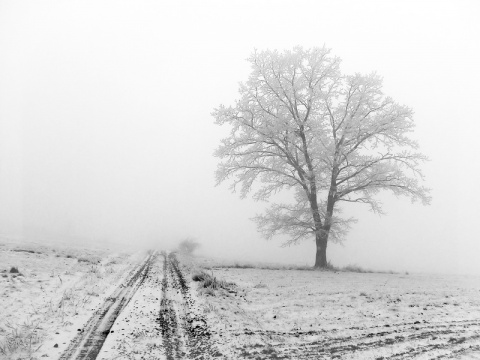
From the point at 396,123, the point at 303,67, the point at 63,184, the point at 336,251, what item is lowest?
the point at 336,251

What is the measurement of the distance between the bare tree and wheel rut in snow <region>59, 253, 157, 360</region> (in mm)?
10116

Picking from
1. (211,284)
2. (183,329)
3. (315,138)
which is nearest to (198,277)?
(211,284)

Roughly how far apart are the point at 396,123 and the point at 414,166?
2876mm

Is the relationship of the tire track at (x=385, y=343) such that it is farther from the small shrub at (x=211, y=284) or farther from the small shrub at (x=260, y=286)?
the small shrub at (x=260, y=286)

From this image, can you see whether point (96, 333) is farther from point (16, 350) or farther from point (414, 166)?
point (414, 166)

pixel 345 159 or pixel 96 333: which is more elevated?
pixel 345 159

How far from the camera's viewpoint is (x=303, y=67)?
55.9 ft

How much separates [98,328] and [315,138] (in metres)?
14.5

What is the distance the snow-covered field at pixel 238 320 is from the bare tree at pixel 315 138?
7726 mm

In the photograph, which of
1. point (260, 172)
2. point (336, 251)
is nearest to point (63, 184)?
point (336, 251)

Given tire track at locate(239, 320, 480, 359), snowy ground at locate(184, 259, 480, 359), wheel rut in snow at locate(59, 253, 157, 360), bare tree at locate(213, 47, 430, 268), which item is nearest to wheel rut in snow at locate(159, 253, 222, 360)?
snowy ground at locate(184, 259, 480, 359)

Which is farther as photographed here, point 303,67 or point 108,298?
point 303,67

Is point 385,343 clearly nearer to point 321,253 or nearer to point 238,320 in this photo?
point 238,320

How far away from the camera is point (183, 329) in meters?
5.75
